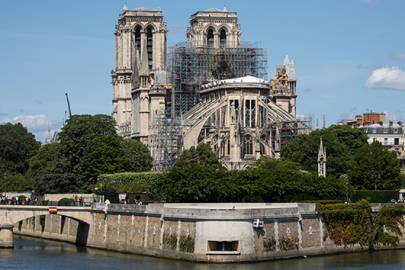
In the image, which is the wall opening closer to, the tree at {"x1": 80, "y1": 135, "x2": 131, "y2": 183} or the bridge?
the bridge

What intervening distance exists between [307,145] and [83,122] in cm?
2294

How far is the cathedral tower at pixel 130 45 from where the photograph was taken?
113688 millimetres

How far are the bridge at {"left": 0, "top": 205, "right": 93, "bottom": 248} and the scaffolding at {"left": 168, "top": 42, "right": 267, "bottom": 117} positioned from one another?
144ft

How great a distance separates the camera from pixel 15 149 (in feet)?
336

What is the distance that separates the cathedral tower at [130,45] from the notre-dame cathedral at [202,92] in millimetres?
139

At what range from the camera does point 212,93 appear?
94.6 m

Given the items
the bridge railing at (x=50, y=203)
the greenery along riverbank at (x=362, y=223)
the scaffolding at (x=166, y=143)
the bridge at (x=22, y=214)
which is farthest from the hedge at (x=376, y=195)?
the scaffolding at (x=166, y=143)

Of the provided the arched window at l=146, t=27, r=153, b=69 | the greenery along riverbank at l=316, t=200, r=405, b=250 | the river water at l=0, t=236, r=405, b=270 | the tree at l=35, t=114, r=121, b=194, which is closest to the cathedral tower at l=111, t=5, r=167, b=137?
the arched window at l=146, t=27, r=153, b=69

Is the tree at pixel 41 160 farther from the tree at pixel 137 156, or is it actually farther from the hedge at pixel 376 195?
the hedge at pixel 376 195

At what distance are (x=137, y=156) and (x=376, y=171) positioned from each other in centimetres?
3080

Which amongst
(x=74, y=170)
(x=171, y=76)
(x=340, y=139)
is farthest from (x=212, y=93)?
(x=74, y=170)

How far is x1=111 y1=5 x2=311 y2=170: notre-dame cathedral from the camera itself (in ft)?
286

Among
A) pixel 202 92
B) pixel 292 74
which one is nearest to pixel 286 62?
pixel 292 74

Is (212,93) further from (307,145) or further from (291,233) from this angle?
(291,233)
